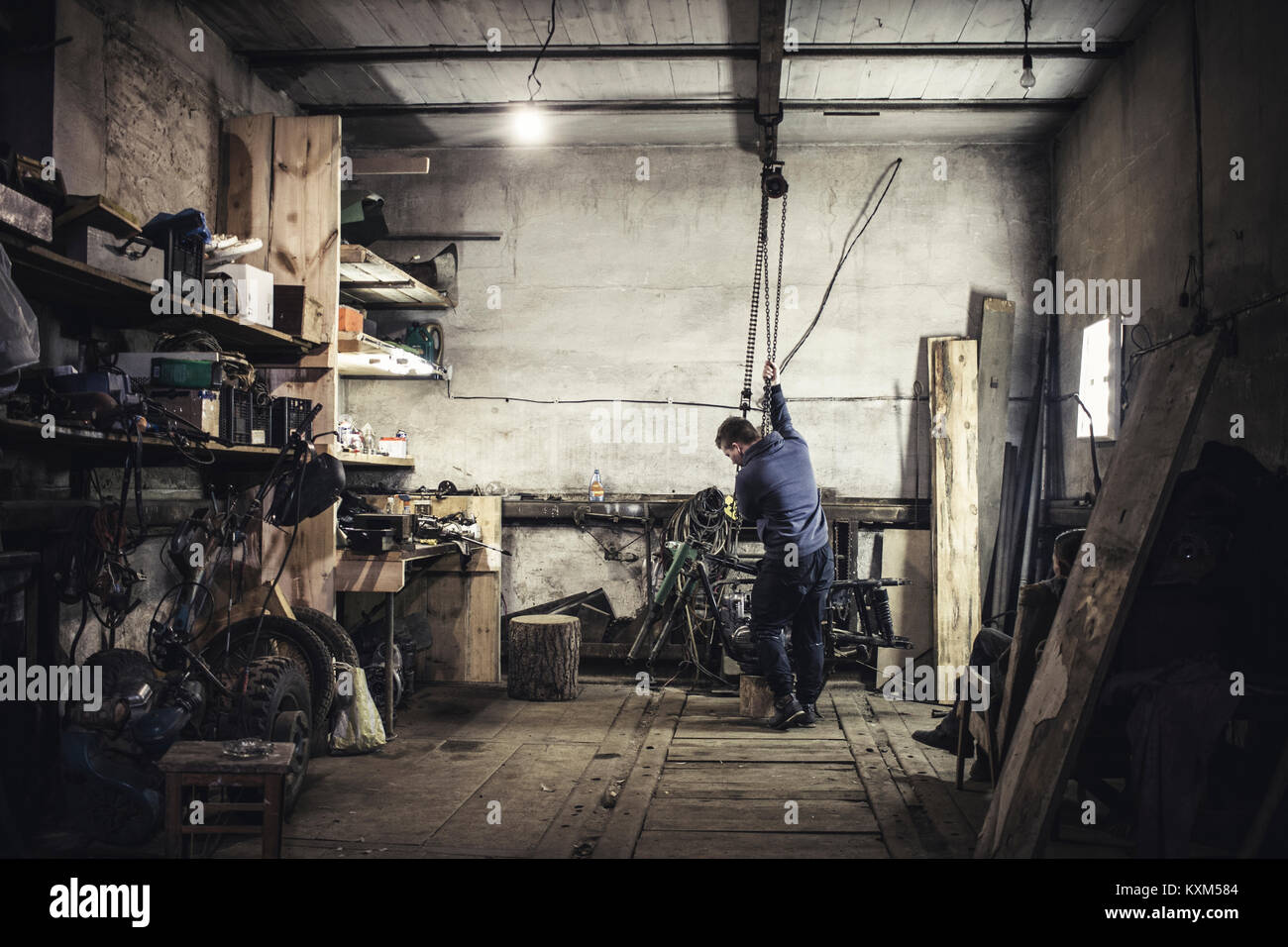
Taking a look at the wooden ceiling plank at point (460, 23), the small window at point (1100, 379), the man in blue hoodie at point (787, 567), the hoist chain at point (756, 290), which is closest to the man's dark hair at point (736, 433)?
the man in blue hoodie at point (787, 567)

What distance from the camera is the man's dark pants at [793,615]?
4945 millimetres

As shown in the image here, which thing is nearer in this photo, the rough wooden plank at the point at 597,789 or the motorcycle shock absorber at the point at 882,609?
the rough wooden plank at the point at 597,789

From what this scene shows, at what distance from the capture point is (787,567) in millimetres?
4926

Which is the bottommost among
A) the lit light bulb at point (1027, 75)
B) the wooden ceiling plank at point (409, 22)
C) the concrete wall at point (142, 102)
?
the concrete wall at point (142, 102)

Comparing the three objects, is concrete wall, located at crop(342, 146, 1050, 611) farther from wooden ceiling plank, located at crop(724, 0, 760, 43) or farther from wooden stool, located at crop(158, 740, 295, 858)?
wooden stool, located at crop(158, 740, 295, 858)

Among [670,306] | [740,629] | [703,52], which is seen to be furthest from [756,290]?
[740,629]

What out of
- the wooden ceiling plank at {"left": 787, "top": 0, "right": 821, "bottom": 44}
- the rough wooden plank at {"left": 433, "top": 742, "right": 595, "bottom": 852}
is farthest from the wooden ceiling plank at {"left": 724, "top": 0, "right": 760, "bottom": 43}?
the rough wooden plank at {"left": 433, "top": 742, "right": 595, "bottom": 852}

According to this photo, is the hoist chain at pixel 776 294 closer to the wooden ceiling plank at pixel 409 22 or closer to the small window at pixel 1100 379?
the small window at pixel 1100 379

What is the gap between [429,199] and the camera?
664 cm

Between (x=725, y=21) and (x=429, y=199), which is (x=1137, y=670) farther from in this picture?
(x=429, y=199)

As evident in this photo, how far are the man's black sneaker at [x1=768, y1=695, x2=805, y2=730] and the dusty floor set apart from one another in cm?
9

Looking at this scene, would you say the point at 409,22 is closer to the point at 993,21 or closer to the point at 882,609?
the point at 993,21

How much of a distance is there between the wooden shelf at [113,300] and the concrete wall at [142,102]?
0.60 meters

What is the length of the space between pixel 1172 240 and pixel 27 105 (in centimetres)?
532
